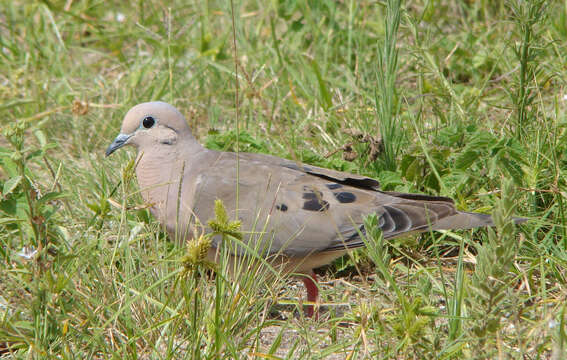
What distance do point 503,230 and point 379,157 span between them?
1.79m

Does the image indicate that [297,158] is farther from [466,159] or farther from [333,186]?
[466,159]

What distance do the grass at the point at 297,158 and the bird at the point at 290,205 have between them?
126 millimetres

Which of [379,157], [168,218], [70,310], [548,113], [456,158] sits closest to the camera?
[70,310]

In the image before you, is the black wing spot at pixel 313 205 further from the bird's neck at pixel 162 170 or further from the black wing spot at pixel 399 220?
the bird's neck at pixel 162 170

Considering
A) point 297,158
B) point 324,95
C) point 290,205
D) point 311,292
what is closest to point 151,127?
point 297,158

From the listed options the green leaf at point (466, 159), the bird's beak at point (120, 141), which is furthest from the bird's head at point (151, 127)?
the green leaf at point (466, 159)

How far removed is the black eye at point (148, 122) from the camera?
3617 mm

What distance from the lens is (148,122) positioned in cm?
363

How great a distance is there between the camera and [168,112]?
3615 millimetres

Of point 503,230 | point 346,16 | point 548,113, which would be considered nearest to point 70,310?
point 503,230

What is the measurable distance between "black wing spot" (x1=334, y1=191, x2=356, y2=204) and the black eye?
3.31ft

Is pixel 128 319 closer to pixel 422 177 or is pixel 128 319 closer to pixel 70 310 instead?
pixel 70 310

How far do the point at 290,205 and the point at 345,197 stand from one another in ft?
0.80

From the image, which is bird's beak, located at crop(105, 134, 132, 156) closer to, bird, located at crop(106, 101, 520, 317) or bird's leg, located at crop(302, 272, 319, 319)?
bird, located at crop(106, 101, 520, 317)
